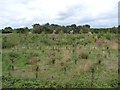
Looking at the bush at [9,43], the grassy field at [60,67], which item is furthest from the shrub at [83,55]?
the bush at [9,43]

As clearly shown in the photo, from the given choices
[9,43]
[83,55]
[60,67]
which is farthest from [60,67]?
[9,43]

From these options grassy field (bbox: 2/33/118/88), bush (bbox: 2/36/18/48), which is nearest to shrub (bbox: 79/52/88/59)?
grassy field (bbox: 2/33/118/88)

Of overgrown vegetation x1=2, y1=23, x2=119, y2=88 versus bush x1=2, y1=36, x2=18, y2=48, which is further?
bush x1=2, y1=36, x2=18, y2=48

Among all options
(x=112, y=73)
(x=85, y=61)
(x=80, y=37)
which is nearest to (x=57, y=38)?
(x=80, y=37)

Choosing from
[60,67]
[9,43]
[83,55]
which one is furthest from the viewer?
[9,43]

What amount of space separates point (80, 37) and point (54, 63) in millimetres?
7933

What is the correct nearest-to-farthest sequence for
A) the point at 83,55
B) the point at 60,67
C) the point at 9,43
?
the point at 60,67 < the point at 83,55 < the point at 9,43

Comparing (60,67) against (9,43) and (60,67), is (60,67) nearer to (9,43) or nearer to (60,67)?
(60,67)

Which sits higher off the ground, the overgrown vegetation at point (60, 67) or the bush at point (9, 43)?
the bush at point (9, 43)

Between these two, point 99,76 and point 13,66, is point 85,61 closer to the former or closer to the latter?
point 99,76

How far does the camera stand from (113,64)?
12297 millimetres

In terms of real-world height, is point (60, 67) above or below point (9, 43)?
below

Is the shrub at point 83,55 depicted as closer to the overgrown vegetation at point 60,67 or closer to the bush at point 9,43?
the overgrown vegetation at point 60,67

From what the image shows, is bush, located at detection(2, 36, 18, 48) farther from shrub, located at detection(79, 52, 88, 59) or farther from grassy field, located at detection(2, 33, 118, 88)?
shrub, located at detection(79, 52, 88, 59)
